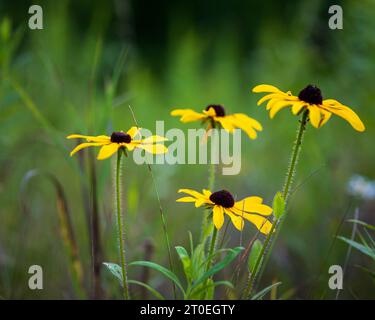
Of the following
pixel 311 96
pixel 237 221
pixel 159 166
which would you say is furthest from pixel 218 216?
pixel 159 166

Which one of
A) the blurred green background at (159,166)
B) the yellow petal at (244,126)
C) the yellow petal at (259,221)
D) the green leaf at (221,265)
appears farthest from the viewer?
the blurred green background at (159,166)

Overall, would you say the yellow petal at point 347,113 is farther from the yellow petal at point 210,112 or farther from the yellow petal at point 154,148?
the yellow petal at point 154,148

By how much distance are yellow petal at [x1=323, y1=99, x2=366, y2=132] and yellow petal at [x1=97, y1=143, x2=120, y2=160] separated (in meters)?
0.60

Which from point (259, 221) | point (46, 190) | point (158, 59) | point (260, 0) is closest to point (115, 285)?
point (259, 221)

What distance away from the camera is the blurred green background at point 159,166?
222cm

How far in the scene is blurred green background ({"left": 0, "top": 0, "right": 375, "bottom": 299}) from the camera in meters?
2.22

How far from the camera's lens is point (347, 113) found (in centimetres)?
139

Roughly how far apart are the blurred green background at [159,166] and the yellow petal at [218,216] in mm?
366

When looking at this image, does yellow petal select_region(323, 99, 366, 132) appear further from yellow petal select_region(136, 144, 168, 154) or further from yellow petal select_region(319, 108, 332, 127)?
yellow petal select_region(136, 144, 168, 154)

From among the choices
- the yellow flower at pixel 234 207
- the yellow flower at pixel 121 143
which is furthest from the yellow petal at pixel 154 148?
the yellow flower at pixel 234 207

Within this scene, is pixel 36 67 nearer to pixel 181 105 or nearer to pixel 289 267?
pixel 181 105

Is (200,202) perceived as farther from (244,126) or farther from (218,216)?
(244,126)

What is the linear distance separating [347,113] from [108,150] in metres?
0.66

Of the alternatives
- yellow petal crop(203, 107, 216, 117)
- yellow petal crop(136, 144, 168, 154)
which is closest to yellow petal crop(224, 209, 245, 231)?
yellow petal crop(136, 144, 168, 154)
